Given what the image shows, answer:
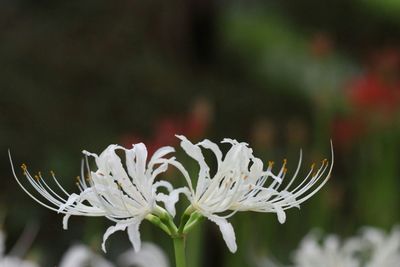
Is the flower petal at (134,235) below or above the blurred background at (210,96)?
below

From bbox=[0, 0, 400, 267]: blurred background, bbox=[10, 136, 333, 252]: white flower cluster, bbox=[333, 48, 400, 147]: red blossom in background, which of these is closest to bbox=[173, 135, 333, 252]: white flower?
bbox=[10, 136, 333, 252]: white flower cluster

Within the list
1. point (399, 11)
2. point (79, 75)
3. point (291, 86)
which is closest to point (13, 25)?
point (79, 75)

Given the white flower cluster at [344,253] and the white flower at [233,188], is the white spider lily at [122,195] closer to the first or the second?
the white flower at [233,188]

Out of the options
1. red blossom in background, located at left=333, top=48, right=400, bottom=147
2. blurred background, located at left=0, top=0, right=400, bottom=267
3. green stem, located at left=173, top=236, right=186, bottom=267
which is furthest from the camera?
red blossom in background, located at left=333, top=48, right=400, bottom=147

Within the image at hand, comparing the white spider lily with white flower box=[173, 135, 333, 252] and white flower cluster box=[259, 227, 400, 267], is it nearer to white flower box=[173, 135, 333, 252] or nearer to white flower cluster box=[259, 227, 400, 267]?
white flower box=[173, 135, 333, 252]

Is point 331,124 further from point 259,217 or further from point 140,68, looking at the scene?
point 140,68

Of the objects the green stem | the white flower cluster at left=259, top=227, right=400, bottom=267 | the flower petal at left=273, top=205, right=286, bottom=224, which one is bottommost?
the green stem

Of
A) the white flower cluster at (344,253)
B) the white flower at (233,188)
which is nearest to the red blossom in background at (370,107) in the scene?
the white flower cluster at (344,253)

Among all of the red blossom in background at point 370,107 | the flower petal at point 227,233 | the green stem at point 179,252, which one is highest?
the red blossom in background at point 370,107

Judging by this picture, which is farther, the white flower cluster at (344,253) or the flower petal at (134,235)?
the white flower cluster at (344,253)
